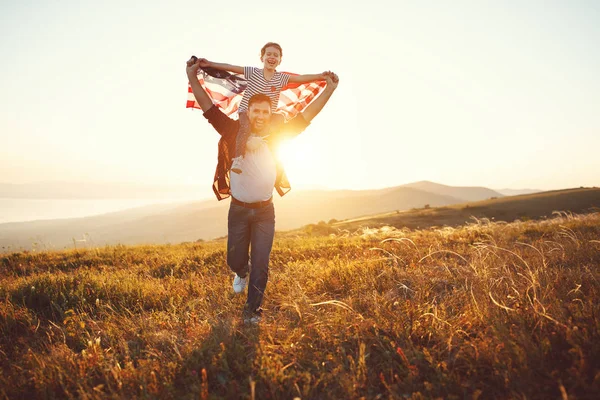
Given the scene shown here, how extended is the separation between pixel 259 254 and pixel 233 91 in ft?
8.68

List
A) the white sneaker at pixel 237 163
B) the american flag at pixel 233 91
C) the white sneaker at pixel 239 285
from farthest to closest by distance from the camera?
the american flag at pixel 233 91
the white sneaker at pixel 239 285
the white sneaker at pixel 237 163

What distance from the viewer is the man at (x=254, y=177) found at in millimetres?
3941

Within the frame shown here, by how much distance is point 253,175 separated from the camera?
3.96 meters

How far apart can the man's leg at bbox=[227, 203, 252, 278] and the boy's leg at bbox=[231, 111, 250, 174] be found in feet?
1.70

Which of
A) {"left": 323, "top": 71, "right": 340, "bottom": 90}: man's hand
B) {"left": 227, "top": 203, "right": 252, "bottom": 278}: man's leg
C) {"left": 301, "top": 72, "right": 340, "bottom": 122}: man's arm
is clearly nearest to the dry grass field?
{"left": 227, "top": 203, "right": 252, "bottom": 278}: man's leg

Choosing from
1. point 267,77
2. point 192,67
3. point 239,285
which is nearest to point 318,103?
point 267,77

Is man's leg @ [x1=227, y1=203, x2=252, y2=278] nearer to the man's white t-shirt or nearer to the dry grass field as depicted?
the man's white t-shirt

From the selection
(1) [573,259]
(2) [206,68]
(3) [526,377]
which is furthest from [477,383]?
(2) [206,68]

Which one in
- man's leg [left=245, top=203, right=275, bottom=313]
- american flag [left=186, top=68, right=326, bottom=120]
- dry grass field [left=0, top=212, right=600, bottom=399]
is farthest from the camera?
american flag [left=186, top=68, right=326, bottom=120]

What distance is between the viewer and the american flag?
4797mm

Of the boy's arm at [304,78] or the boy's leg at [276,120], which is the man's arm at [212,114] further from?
the boy's arm at [304,78]

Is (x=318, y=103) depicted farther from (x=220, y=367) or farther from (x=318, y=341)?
(x=220, y=367)

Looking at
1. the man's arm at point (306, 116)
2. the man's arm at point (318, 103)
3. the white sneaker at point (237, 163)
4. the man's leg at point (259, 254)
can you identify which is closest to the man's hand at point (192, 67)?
the white sneaker at point (237, 163)

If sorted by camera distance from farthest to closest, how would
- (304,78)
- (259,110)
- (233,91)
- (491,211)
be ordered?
(491,211) < (233,91) < (304,78) < (259,110)
